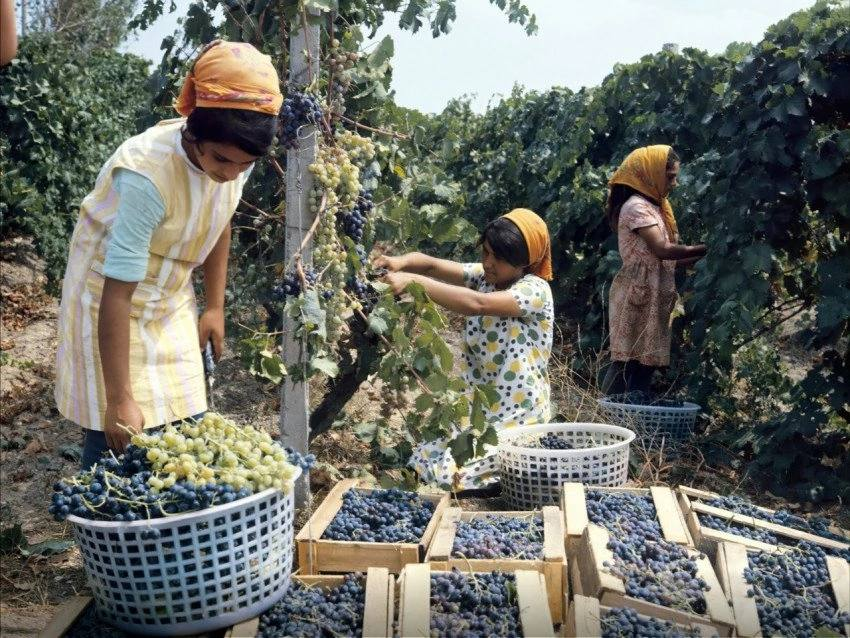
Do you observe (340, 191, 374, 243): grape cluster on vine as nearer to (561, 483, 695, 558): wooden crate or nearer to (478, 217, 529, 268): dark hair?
(478, 217, 529, 268): dark hair

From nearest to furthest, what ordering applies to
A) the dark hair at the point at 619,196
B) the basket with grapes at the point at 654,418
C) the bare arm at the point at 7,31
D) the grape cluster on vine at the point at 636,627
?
the bare arm at the point at 7,31 → the grape cluster on vine at the point at 636,627 → the basket with grapes at the point at 654,418 → the dark hair at the point at 619,196

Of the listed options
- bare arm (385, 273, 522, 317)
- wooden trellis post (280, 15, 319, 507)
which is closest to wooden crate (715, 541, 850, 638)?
bare arm (385, 273, 522, 317)

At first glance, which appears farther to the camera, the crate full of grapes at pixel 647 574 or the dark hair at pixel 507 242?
the dark hair at pixel 507 242

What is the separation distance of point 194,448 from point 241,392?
10.3 feet

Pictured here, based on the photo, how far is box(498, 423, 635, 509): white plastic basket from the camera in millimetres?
3195

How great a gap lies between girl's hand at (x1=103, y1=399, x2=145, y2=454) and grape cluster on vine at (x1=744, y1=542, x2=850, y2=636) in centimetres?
166

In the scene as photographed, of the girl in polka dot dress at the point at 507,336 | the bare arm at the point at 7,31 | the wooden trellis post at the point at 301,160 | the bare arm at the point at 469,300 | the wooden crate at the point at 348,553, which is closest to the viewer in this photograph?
the bare arm at the point at 7,31

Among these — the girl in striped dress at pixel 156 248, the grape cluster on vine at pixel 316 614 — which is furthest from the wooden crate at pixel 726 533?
the girl in striped dress at pixel 156 248

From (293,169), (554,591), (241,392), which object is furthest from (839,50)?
(241,392)

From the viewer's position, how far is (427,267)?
3.67m

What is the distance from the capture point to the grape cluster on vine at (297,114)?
264 cm

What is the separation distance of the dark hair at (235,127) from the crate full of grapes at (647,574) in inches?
54.8

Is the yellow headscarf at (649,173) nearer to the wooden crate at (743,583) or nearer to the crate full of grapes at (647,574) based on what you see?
the crate full of grapes at (647,574)

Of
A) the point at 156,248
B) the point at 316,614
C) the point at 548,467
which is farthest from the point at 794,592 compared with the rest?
the point at 156,248
